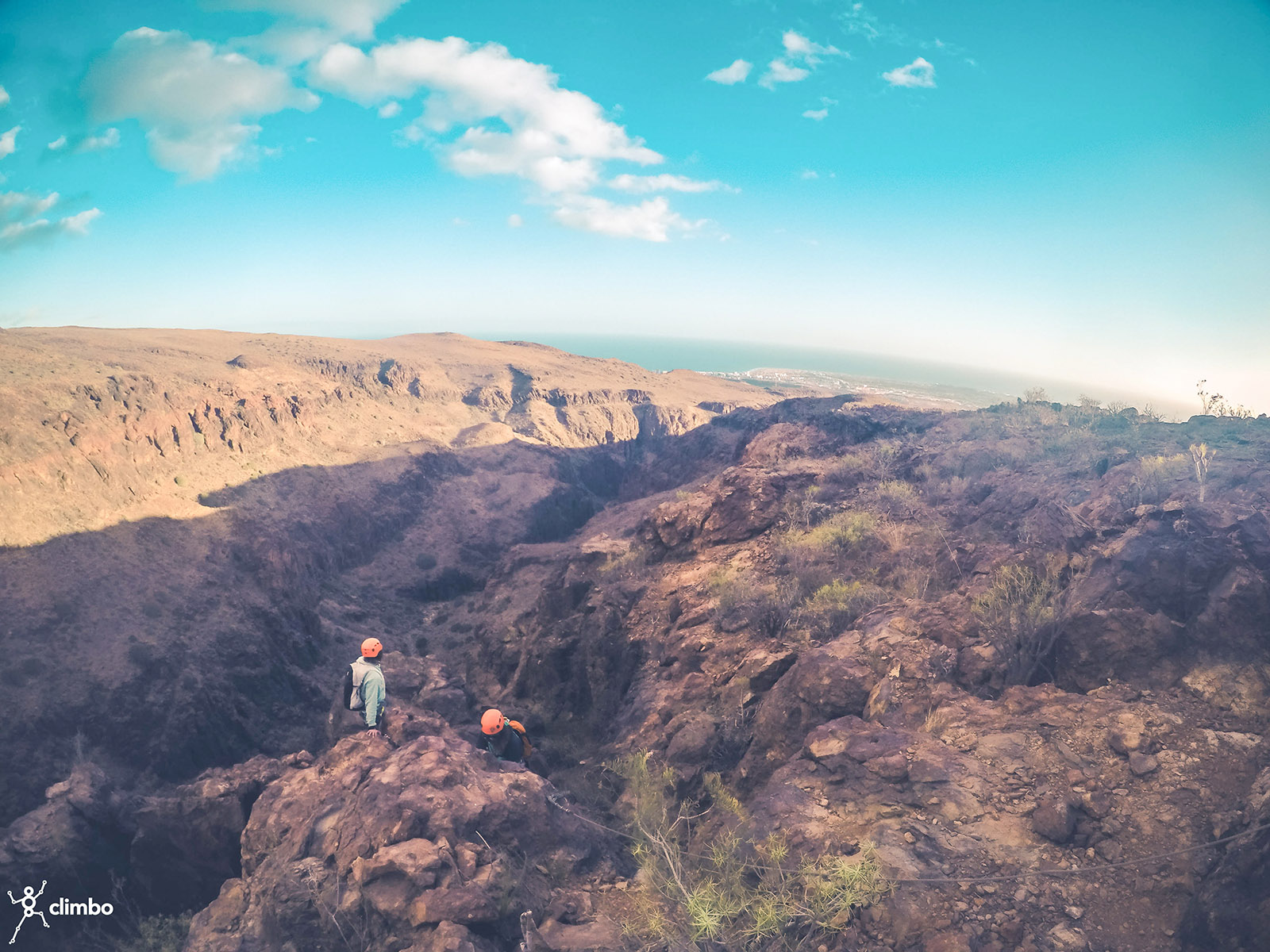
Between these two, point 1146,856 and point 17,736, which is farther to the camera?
point 17,736

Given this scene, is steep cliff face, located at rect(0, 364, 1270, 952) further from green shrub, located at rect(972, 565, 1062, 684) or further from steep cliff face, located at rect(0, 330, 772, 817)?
steep cliff face, located at rect(0, 330, 772, 817)

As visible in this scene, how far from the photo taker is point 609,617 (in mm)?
14086

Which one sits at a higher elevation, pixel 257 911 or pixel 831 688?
pixel 831 688

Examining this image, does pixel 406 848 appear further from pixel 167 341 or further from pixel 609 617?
pixel 167 341

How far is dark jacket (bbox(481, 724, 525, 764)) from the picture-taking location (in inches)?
361

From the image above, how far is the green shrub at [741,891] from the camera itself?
16.3 feet

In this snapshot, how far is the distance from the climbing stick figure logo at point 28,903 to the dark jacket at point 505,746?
595cm

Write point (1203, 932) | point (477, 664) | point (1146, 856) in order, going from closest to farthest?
1. point (1203, 932)
2. point (1146, 856)
3. point (477, 664)

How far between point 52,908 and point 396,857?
20.0 feet

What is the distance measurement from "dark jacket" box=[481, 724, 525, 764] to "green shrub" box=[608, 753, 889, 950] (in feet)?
10.2

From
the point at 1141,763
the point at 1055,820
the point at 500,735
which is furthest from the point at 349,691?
the point at 1141,763

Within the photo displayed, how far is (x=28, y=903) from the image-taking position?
7629 mm

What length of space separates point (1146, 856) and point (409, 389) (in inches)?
1949

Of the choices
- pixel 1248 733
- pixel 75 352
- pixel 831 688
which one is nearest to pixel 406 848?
pixel 831 688
